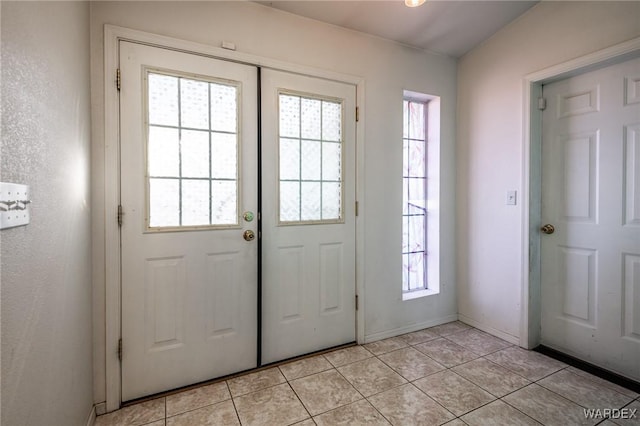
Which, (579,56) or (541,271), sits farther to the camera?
(541,271)

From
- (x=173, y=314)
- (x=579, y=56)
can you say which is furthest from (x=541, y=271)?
(x=173, y=314)

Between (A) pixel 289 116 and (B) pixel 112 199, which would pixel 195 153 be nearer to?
(B) pixel 112 199

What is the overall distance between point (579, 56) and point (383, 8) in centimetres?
138

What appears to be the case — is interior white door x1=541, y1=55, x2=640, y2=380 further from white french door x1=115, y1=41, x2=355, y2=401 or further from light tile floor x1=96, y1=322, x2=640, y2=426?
white french door x1=115, y1=41, x2=355, y2=401

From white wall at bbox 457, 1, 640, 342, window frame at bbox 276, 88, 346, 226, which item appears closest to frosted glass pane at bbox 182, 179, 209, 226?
window frame at bbox 276, 88, 346, 226

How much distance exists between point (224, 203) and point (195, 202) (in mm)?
176

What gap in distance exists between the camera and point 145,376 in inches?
70.8

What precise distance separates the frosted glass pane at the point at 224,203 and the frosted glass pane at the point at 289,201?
330 millimetres

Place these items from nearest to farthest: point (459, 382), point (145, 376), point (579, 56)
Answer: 1. point (145, 376)
2. point (459, 382)
3. point (579, 56)

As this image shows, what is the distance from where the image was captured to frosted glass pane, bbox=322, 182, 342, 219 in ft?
7.63

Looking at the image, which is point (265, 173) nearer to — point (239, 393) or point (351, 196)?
point (351, 196)

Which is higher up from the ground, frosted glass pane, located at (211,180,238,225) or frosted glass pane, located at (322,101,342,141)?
frosted glass pane, located at (322,101,342,141)

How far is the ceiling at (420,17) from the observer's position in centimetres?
213

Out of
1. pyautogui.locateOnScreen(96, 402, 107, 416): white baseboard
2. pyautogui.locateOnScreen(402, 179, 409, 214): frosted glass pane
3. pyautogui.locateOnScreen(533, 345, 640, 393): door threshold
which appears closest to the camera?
pyautogui.locateOnScreen(96, 402, 107, 416): white baseboard
